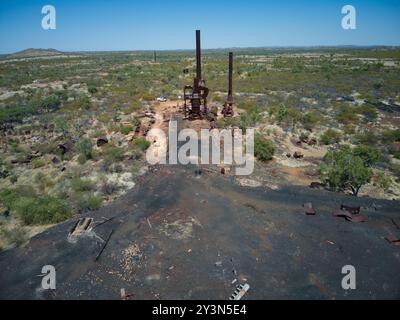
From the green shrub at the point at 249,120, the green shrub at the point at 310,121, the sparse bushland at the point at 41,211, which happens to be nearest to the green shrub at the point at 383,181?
the green shrub at the point at 310,121

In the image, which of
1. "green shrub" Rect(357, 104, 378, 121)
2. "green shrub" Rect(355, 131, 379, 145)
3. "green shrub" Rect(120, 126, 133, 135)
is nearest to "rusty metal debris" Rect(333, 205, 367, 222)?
"green shrub" Rect(355, 131, 379, 145)

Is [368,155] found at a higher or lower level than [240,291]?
higher

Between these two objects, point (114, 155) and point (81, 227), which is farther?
point (114, 155)

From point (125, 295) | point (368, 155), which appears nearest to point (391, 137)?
point (368, 155)

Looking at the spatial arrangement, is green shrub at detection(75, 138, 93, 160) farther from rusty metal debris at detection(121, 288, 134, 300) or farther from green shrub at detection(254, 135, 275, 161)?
rusty metal debris at detection(121, 288, 134, 300)

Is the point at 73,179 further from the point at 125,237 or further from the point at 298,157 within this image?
the point at 298,157

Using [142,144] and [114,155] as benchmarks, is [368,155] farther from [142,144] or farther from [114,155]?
[114,155]
